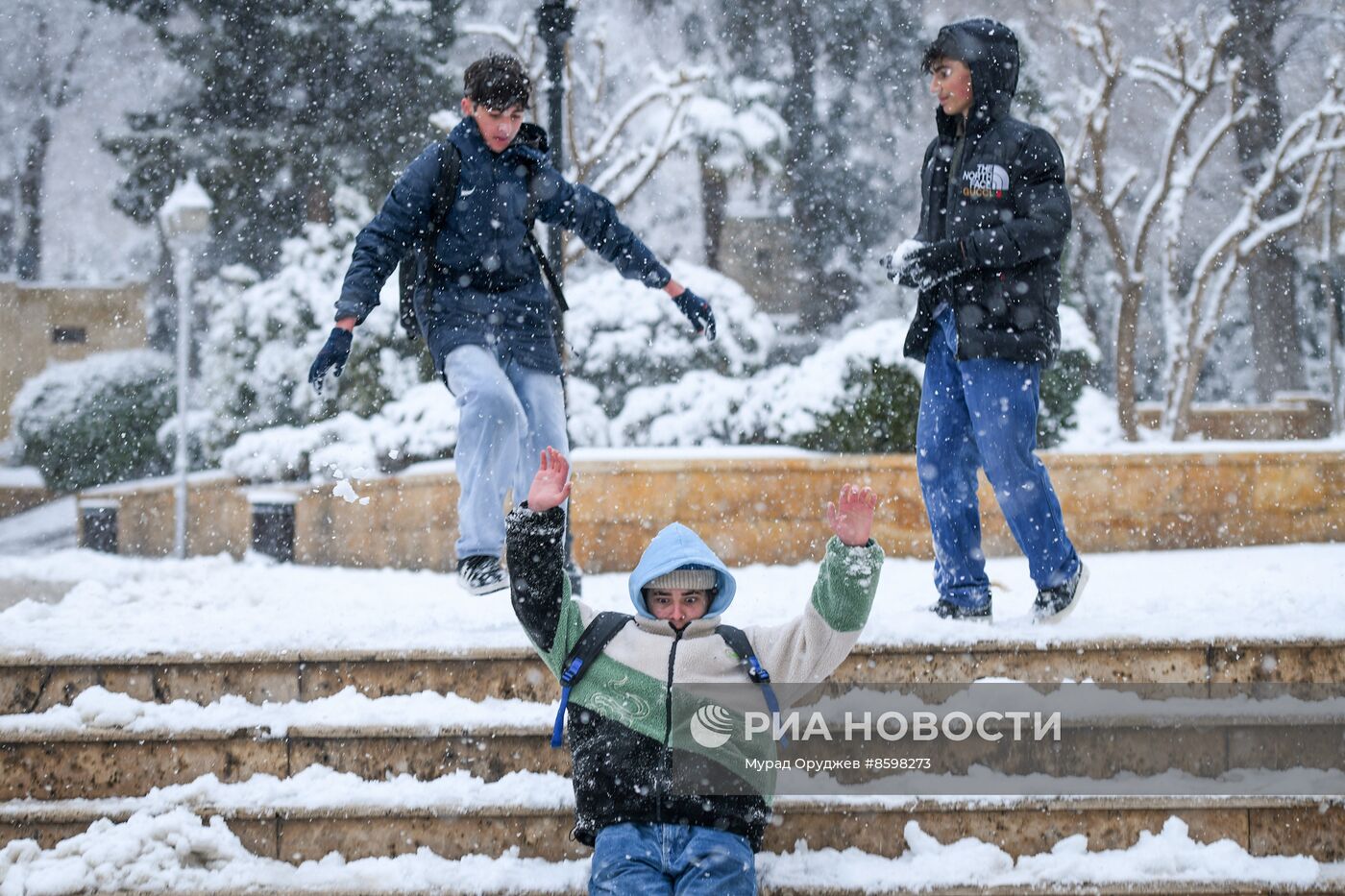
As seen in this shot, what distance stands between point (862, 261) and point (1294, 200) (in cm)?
590

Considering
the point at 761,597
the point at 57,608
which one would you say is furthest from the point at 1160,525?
Result: the point at 57,608

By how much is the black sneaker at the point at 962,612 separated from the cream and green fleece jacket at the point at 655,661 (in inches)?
39.1

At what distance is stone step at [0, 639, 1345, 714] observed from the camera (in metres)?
3.29

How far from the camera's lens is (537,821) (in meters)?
3.06

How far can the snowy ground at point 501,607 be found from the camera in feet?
11.4

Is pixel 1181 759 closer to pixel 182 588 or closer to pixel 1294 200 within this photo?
pixel 182 588

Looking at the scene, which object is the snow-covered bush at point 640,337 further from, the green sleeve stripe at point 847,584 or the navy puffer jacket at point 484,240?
the green sleeve stripe at point 847,584

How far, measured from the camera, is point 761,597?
5.22 meters

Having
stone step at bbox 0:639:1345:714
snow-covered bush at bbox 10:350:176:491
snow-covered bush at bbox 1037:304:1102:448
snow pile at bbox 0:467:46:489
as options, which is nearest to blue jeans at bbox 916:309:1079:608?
stone step at bbox 0:639:1345:714

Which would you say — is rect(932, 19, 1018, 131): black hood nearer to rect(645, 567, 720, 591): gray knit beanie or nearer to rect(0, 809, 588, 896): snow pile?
rect(645, 567, 720, 591): gray knit beanie

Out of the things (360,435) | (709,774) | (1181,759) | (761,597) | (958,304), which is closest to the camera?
(709,774)

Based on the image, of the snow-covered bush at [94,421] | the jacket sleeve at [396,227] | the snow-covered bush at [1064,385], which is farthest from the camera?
the snow-covered bush at [94,421]

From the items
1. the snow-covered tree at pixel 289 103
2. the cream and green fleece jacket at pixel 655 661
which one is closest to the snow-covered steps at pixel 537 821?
the cream and green fleece jacket at pixel 655 661

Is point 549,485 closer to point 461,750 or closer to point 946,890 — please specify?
point 461,750
